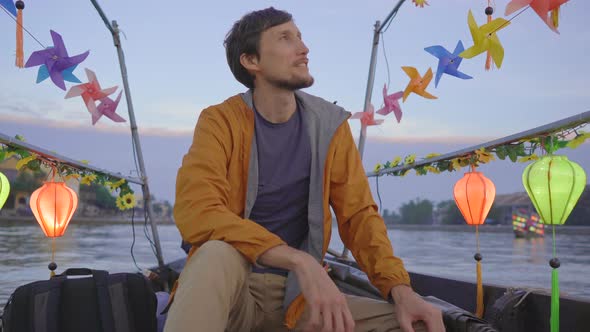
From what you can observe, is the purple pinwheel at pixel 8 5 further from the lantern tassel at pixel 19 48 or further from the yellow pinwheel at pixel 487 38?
the yellow pinwheel at pixel 487 38

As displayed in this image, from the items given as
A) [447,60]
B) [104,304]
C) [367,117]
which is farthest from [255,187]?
[367,117]

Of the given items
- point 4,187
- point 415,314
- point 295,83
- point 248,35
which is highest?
point 248,35

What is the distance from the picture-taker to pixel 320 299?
3.46 feet

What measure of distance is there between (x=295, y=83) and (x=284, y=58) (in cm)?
9

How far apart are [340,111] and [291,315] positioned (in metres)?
0.58

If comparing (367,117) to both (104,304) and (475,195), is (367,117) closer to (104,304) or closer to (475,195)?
(475,195)

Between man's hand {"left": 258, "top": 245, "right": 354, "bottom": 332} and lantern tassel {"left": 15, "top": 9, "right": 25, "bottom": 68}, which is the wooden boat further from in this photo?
lantern tassel {"left": 15, "top": 9, "right": 25, "bottom": 68}

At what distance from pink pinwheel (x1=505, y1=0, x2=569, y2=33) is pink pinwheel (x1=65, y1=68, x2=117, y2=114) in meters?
2.17

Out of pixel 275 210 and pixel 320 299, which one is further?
pixel 275 210

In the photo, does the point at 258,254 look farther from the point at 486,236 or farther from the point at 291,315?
the point at 486,236

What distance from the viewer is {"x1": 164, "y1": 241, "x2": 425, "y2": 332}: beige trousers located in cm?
100

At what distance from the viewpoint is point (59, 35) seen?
2512 mm

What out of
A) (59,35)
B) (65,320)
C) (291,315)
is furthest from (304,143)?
(59,35)

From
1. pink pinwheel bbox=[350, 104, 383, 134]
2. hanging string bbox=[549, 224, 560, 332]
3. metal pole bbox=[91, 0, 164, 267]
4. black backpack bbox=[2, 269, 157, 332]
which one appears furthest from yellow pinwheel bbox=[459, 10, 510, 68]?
metal pole bbox=[91, 0, 164, 267]
